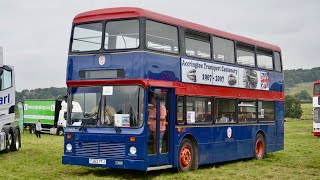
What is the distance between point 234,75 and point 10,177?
27.2 feet

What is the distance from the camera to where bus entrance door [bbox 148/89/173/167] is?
48.9 ft

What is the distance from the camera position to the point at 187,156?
1673 cm

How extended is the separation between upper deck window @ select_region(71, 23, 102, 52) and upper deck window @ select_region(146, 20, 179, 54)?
1353mm

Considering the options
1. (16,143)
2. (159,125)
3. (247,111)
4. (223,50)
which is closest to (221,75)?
(223,50)

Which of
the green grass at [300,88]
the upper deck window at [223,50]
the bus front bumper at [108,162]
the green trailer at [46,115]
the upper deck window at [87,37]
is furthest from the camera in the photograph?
the green grass at [300,88]

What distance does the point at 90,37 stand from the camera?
1538 centimetres

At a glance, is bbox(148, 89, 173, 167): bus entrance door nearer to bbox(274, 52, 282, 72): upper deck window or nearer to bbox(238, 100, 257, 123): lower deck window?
bbox(238, 100, 257, 123): lower deck window

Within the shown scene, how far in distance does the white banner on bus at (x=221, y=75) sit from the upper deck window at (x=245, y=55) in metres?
0.25

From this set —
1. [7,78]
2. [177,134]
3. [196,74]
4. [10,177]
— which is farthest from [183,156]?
[7,78]

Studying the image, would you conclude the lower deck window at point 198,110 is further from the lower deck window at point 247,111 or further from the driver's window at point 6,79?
the driver's window at point 6,79

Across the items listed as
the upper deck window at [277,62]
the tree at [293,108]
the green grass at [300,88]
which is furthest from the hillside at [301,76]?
the upper deck window at [277,62]

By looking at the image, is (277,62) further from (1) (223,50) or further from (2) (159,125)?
(2) (159,125)

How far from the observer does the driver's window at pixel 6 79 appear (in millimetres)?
22578

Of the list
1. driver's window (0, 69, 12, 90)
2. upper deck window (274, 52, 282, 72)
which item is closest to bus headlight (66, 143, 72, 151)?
driver's window (0, 69, 12, 90)
